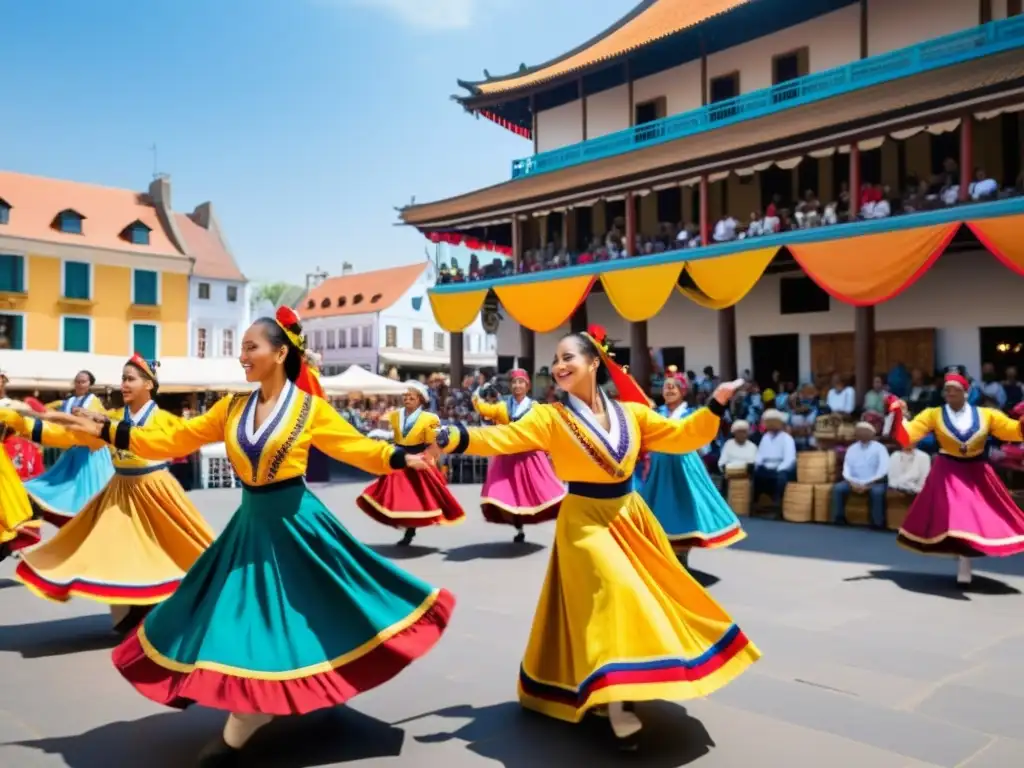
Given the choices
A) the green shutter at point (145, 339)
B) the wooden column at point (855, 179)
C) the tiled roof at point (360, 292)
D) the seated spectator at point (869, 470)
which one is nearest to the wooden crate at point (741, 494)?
the seated spectator at point (869, 470)

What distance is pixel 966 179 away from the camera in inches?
518

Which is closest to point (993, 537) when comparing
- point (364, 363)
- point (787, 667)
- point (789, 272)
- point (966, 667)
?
point (966, 667)

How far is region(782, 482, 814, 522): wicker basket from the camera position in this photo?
11281mm

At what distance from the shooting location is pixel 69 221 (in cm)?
3172

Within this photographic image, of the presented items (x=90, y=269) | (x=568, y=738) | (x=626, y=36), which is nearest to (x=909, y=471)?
(x=568, y=738)

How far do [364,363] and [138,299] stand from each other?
16.6 m

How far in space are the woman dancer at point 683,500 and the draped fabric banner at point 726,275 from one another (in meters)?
7.32

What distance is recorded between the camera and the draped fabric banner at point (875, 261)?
12484mm

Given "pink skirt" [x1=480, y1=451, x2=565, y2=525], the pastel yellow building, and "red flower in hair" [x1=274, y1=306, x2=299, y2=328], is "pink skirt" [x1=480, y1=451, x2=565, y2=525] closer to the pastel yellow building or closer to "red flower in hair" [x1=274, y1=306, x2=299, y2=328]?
"red flower in hair" [x1=274, y1=306, x2=299, y2=328]

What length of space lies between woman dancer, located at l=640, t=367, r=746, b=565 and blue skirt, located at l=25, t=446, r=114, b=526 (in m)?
5.13

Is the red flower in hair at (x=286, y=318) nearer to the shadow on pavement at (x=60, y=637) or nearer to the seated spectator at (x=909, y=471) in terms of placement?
the shadow on pavement at (x=60, y=637)

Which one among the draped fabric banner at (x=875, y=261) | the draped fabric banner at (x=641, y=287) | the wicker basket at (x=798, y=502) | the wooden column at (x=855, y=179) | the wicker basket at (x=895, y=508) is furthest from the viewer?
the draped fabric banner at (x=641, y=287)

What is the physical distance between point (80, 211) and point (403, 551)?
2949 cm

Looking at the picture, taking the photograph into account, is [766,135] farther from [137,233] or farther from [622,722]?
[137,233]
